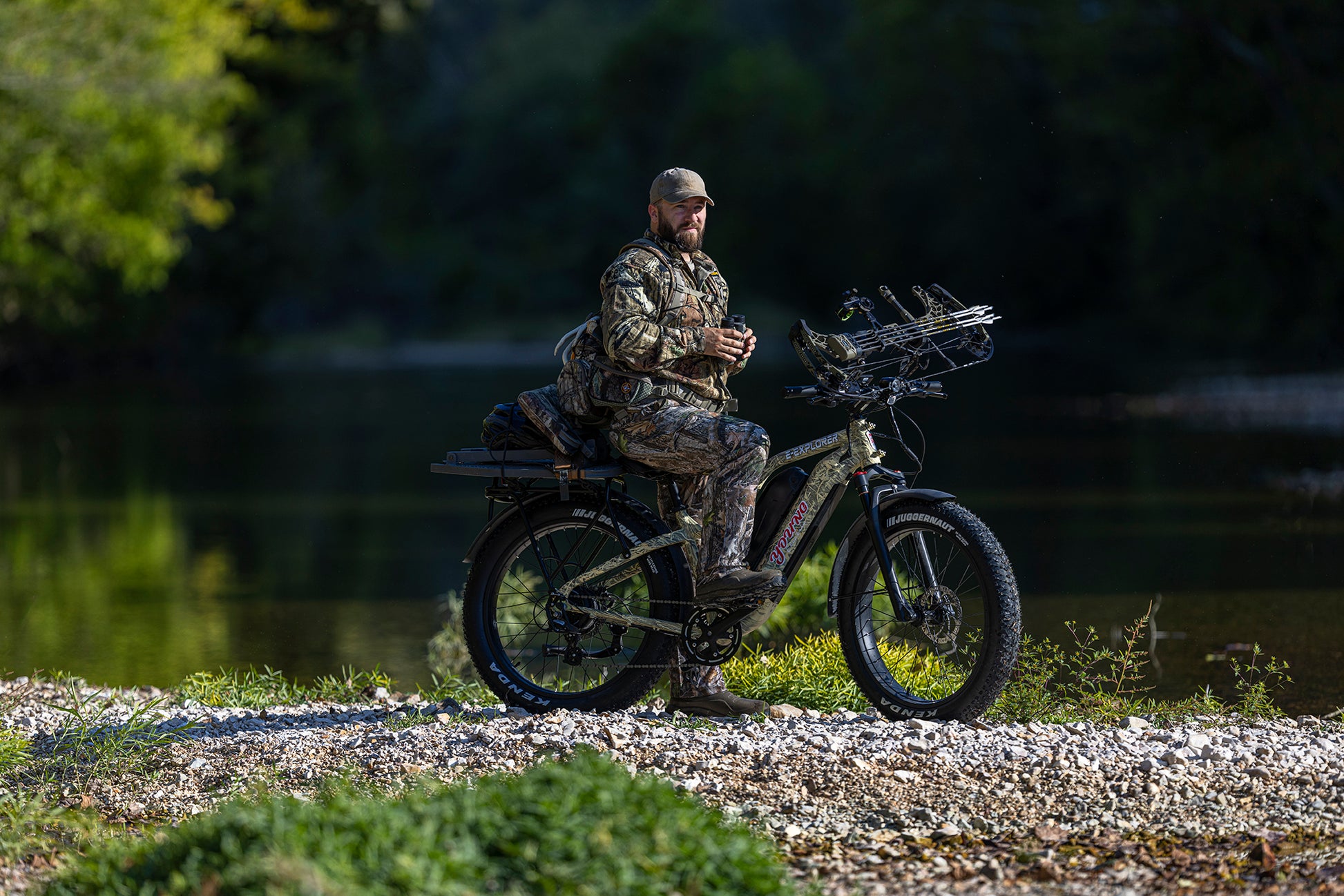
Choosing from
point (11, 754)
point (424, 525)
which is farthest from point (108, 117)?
point (11, 754)

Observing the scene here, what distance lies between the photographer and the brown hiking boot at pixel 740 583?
6.25 m

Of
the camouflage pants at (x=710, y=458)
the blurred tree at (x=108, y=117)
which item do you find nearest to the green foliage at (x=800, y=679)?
the camouflage pants at (x=710, y=458)

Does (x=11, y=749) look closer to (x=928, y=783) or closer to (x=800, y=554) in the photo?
(x=800, y=554)

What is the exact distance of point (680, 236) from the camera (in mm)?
6359

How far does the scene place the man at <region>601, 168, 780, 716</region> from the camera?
6238 millimetres

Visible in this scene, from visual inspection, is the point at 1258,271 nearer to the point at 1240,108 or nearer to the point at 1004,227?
the point at 1240,108

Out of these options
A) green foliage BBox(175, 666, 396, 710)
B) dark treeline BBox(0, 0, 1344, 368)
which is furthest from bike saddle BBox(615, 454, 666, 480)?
dark treeline BBox(0, 0, 1344, 368)

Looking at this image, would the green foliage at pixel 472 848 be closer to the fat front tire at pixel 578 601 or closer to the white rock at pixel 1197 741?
the white rock at pixel 1197 741

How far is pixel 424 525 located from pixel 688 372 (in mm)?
8626

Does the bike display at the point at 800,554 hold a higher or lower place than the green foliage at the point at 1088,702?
higher

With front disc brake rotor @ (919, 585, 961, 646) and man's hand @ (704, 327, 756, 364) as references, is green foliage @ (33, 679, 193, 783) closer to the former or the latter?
man's hand @ (704, 327, 756, 364)

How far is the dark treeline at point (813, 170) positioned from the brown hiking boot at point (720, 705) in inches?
1031

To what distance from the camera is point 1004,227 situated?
61.5 metres

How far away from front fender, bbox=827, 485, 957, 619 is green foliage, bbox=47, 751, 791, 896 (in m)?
2.11
